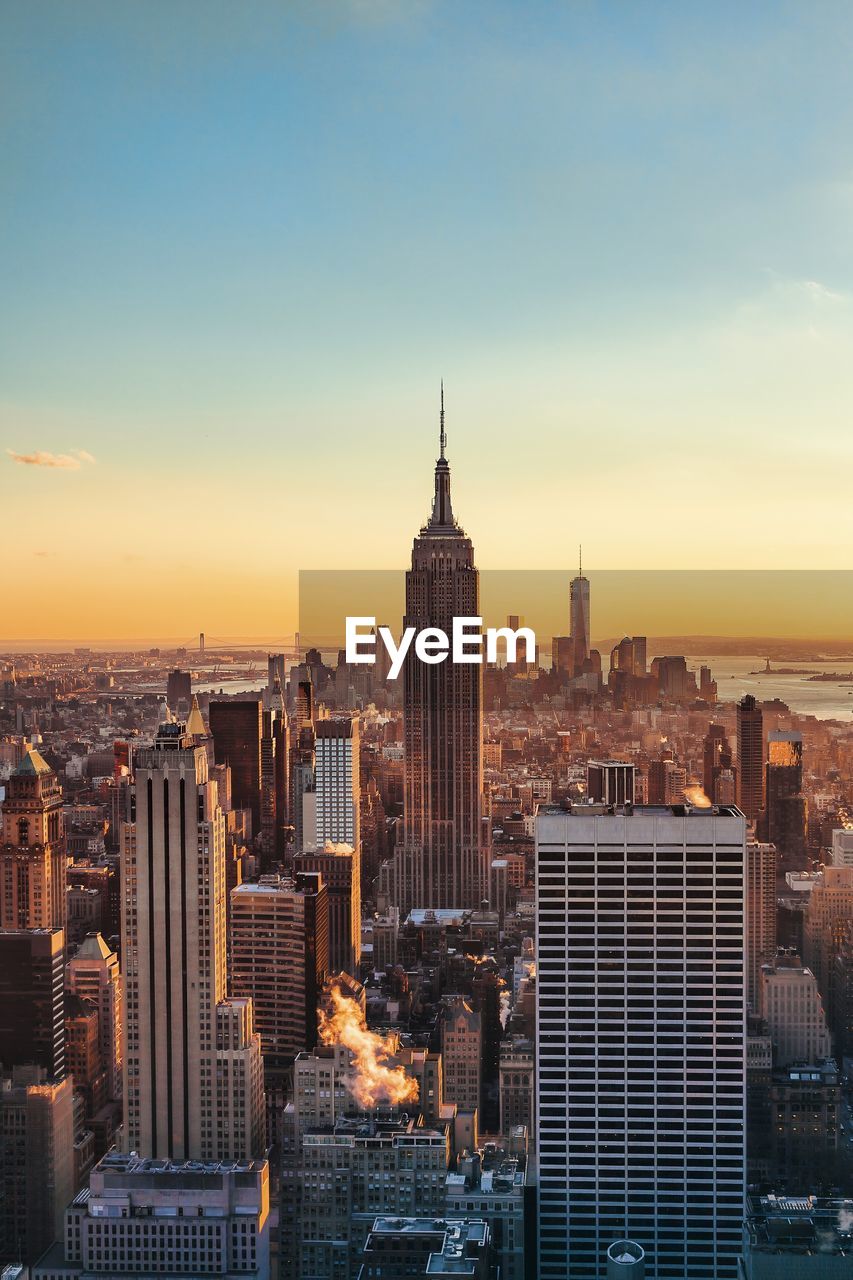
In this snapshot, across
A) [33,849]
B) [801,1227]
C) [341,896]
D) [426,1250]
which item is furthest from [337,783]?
[801,1227]

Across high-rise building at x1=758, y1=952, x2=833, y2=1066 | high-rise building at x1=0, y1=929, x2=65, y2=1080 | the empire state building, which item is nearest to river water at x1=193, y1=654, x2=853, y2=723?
high-rise building at x1=758, y1=952, x2=833, y2=1066

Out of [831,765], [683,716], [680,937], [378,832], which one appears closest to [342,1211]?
[680,937]

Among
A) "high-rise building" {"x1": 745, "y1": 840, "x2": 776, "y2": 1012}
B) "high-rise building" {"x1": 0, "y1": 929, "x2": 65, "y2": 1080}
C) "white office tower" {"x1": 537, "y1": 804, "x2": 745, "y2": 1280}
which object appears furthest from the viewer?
"high-rise building" {"x1": 0, "y1": 929, "x2": 65, "y2": 1080}

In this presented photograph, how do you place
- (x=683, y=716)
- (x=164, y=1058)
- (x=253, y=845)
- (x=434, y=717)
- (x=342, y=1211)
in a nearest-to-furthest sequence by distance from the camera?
(x=342, y=1211) → (x=164, y=1058) → (x=683, y=716) → (x=253, y=845) → (x=434, y=717)

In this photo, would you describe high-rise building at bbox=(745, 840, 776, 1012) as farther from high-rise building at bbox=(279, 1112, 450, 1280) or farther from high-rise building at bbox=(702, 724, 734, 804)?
high-rise building at bbox=(279, 1112, 450, 1280)

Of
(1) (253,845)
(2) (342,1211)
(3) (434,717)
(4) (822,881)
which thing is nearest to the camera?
(2) (342,1211)

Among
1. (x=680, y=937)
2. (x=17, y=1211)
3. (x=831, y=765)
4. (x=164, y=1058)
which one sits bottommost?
(x=17, y=1211)

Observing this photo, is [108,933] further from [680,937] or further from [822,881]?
[822,881]
